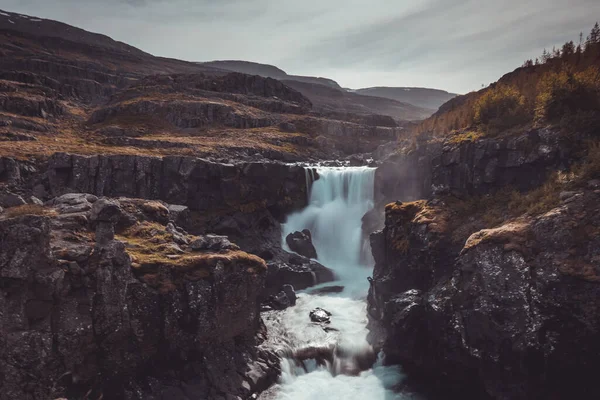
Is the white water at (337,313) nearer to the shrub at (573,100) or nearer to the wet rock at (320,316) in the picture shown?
the wet rock at (320,316)

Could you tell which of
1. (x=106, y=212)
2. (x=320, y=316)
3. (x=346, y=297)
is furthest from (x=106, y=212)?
(x=346, y=297)

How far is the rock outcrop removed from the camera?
1608 cm

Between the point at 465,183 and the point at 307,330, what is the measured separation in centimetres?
1694

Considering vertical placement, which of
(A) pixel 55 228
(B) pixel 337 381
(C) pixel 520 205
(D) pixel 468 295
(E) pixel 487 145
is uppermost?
(E) pixel 487 145

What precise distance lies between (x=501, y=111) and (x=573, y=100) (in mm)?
5913

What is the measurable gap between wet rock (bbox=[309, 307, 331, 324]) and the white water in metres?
0.48

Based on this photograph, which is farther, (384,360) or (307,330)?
(307,330)

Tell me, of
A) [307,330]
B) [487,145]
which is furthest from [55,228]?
[487,145]

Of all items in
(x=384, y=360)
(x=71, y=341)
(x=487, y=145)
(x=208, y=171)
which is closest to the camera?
(x=71, y=341)

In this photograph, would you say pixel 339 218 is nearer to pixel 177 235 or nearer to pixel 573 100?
pixel 177 235

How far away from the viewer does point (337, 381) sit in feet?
75.2

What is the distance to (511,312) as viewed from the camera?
17703 mm

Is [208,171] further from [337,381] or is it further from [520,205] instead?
[520,205]

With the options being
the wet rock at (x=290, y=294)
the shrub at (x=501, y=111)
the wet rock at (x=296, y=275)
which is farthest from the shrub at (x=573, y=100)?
the wet rock at (x=296, y=275)
